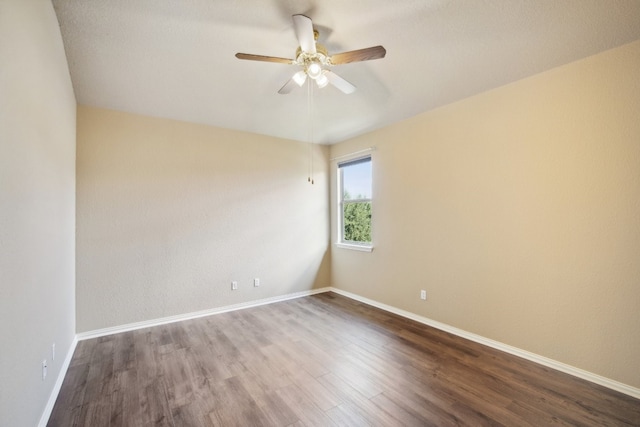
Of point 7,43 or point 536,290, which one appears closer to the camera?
point 7,43

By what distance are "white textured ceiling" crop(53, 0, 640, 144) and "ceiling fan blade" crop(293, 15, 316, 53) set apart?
A: 229mm

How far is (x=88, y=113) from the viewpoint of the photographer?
312 cm

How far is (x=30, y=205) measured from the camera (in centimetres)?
153

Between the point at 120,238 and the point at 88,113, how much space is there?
1449mm

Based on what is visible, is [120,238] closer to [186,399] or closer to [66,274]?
[66,274]

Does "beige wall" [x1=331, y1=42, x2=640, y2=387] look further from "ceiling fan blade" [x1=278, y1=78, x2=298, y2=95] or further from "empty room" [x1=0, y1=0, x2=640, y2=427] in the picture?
A: "ceiling fan blade" [x1=278, y1=78, x2=298, y2=95]

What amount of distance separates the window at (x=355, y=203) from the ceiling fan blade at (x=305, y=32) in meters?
2.53

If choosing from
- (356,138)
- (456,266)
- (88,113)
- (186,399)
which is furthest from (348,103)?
(186,399)

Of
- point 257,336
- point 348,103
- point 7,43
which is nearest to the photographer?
point 7,43

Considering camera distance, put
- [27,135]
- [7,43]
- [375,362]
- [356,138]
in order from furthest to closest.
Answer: [356,138] → [375,362] → [27,135] → [7,43]

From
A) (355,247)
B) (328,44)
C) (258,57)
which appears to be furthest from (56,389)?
(355,247)

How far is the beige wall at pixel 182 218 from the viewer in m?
3.14

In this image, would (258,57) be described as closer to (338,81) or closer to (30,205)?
(338,81)

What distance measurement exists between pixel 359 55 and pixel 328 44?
1.52ft
